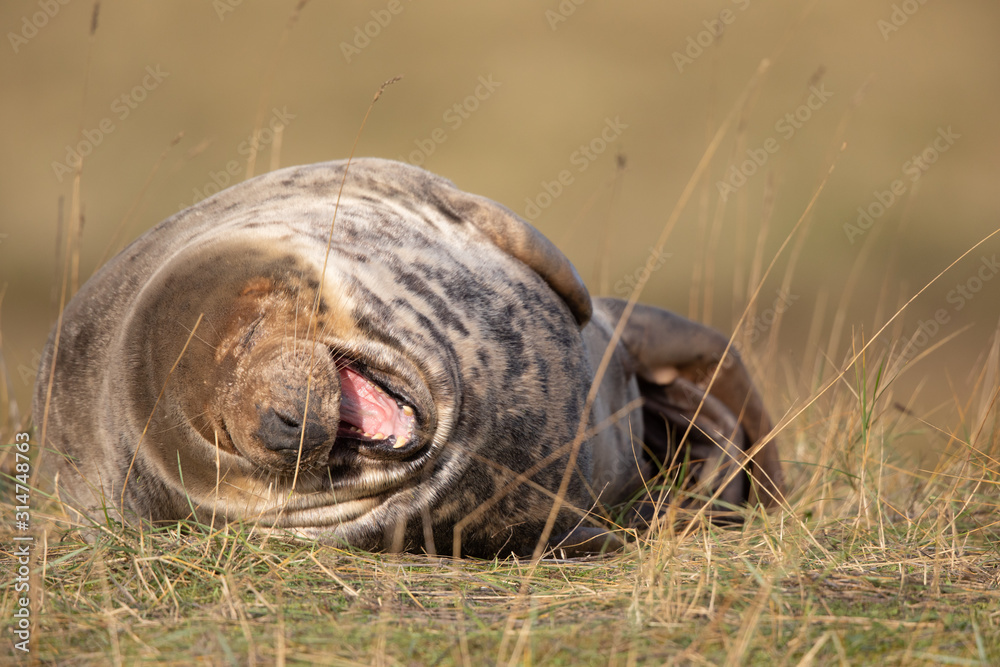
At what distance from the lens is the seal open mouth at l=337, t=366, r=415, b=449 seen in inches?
105

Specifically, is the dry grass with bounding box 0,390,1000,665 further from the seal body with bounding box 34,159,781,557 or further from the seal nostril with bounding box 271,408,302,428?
the seal nostril with bounding box 271,408,302,428

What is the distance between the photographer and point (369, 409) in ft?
8.90

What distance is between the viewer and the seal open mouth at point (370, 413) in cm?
268

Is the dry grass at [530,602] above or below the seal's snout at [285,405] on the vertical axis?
below

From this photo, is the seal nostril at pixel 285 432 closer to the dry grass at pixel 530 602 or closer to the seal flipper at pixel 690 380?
the dry grass at pixel 530 602

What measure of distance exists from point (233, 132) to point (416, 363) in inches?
450

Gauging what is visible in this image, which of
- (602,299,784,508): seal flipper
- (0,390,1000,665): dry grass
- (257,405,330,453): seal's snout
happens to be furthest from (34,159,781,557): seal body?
(602,299,784,508): seal flipper

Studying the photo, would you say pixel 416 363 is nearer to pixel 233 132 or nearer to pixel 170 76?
pixel 233 132

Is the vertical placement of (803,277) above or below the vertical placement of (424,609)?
above

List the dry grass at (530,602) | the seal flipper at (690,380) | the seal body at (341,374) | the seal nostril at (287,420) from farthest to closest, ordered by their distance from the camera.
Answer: the seal flipper at (690,380) → the seal body at (341,374) → the seal nostril at (287,420) → the dry grass at (530,602)

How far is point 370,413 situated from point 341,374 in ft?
0.44

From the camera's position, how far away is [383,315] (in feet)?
9.41

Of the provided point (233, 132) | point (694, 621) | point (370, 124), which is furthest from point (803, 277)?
point (694, 621)

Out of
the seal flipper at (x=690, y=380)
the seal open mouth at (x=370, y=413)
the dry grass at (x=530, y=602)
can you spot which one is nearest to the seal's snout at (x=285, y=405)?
the seal open mouth at (x=370, y=413)
